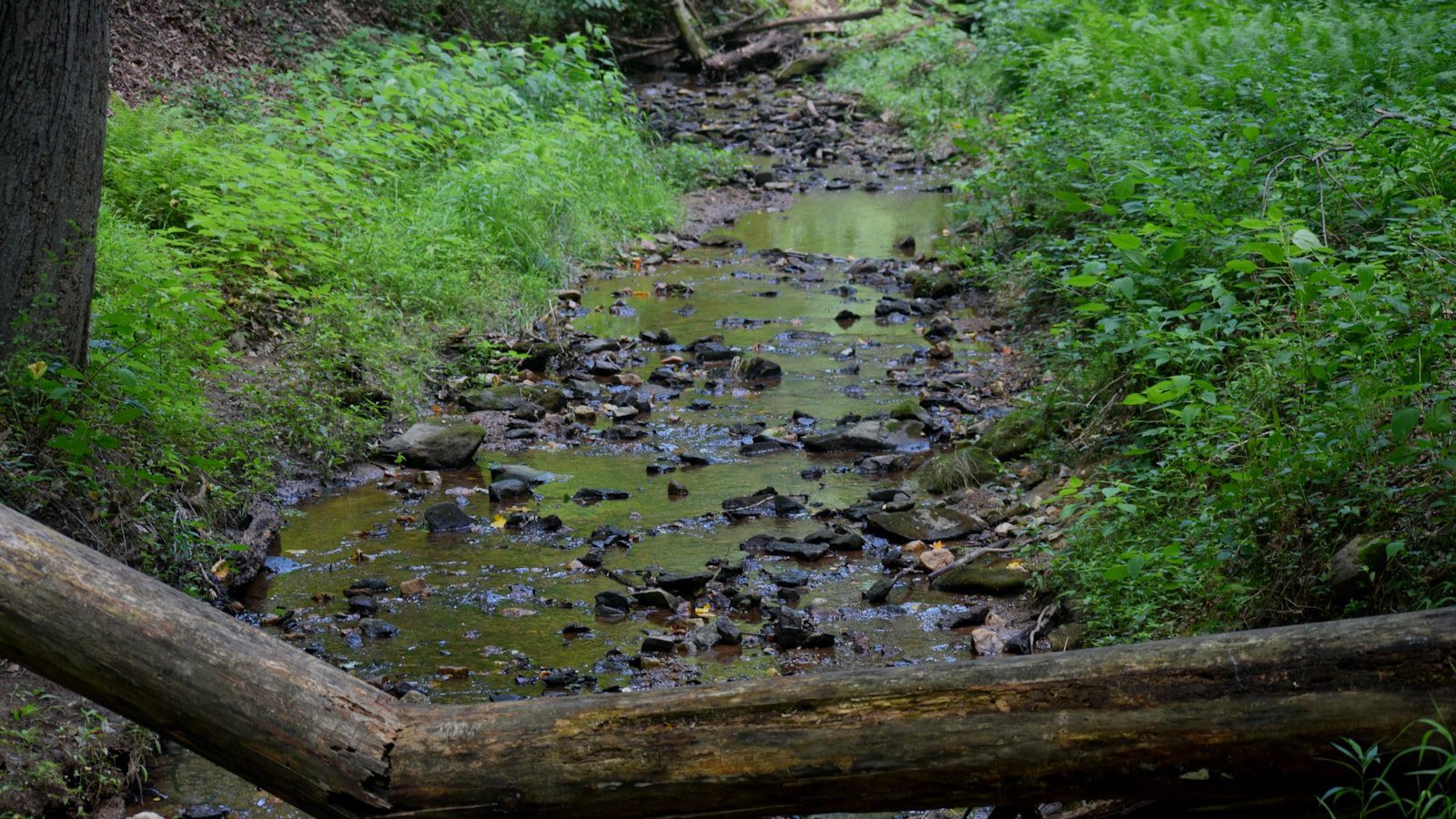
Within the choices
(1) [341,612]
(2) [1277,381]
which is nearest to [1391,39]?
(2) [1277,381]

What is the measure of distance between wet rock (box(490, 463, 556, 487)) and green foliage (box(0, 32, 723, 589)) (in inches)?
29.6

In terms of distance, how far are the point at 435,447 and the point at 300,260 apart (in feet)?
5.58

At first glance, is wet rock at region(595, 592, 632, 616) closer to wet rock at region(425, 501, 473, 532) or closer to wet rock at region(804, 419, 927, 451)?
wet rock at region(425, 501, 473, 532)

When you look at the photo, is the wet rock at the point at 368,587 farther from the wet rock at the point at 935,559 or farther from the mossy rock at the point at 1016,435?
the mossy rock at the point at 1016,435

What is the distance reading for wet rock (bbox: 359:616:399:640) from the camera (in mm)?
4422

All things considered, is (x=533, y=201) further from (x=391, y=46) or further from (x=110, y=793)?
(x=110, y=793)

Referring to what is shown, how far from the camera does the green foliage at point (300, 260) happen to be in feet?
14.2

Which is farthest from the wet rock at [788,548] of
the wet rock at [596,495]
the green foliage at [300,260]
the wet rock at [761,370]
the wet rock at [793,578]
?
the wet rock at [761,370]

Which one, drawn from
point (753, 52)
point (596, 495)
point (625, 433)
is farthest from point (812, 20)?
point (596, 495)

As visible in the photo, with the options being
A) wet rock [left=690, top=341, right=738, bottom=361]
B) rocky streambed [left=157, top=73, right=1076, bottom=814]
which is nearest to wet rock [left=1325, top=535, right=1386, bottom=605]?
rocky streambed [left=157, top=73, right=1076, bottom=814]

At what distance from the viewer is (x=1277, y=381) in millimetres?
3898

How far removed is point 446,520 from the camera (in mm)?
5445

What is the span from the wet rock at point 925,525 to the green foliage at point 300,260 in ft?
8.90

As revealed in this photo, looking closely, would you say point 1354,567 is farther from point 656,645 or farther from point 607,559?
point 607,559
